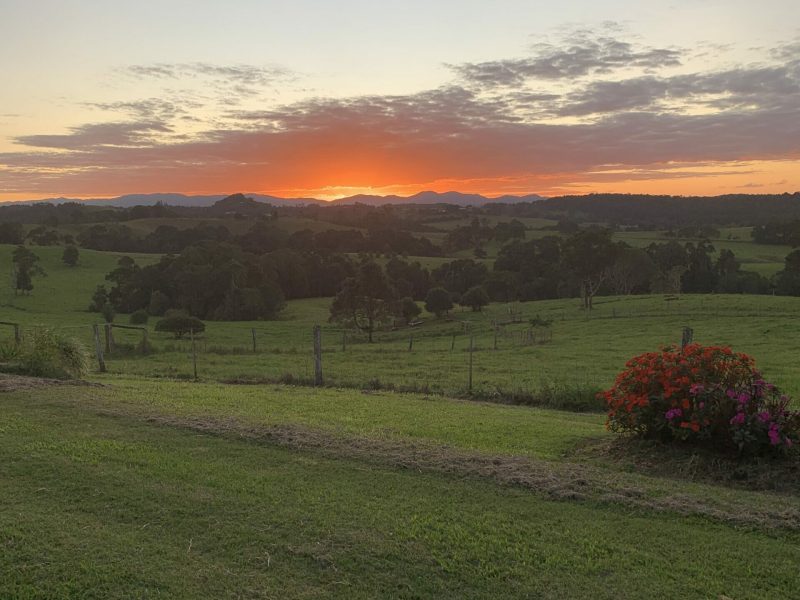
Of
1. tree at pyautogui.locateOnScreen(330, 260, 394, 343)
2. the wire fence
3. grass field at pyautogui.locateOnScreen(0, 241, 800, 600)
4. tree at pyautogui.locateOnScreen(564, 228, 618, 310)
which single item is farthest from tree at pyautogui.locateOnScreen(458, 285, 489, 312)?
grass field at pyautogui.locateOnScreen(0, 241, 800, 600)

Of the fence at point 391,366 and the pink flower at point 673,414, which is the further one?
the fence at point 391,366

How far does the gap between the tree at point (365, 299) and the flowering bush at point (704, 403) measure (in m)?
47.8

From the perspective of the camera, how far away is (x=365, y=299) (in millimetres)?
58594

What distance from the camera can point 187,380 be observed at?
20016 millimetres

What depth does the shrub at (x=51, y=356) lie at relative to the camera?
1734 cm

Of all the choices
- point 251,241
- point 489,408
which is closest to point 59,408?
point 489,408

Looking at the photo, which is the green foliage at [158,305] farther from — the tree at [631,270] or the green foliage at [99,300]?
the tree at [631,270]

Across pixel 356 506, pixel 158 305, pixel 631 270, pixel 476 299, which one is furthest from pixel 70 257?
pixel 356 506

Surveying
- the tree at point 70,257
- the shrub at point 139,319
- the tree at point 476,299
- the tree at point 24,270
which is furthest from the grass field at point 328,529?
the tree at point 70,257

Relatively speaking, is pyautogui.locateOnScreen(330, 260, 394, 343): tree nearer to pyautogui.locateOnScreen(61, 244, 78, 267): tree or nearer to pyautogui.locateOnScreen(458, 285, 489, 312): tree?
pyautogui.locateOnScreen(458, 285, 489, 312): tree

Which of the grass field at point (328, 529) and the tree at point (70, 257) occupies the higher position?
the tree at point (70, 257)

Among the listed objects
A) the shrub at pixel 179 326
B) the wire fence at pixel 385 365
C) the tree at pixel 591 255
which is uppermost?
the tree at pixel 591 255

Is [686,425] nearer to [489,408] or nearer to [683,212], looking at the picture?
[489,408]

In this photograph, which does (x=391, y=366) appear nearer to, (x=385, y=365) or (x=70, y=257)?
(x=385, y=365)
